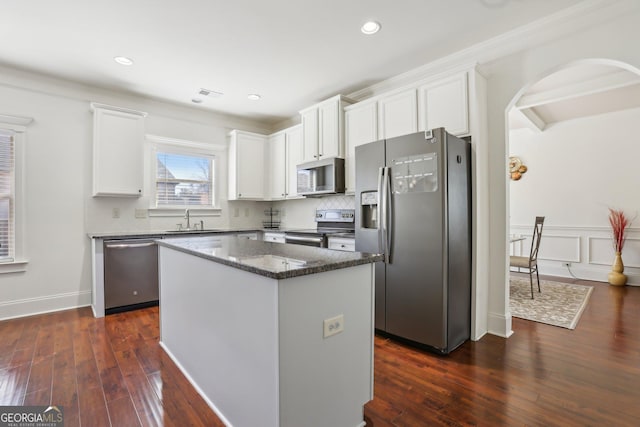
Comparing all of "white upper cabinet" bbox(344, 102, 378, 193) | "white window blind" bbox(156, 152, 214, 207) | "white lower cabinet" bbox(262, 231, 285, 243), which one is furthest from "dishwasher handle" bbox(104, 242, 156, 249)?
"white upper cabinet" bbox(344, 102, 378, 193)

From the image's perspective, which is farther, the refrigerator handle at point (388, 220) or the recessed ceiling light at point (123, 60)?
the recessed ceiling light at point (123, 60)

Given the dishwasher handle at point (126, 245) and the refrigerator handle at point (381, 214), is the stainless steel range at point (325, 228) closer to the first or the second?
the refrigerator handle at point (381, 214)

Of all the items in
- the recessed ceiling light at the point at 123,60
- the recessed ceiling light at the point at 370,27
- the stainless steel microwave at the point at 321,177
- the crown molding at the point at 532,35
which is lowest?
the stainless steel microwave at the point at 321,177

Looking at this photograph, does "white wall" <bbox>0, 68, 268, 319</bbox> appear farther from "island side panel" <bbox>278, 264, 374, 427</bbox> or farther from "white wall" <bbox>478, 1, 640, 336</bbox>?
"white wall" <bbox>478, 1, 640, 336</bbox>

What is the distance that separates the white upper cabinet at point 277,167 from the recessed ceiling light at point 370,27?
2.36 meters

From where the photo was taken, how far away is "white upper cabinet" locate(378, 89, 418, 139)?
10.2ft

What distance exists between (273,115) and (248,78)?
1399 mm

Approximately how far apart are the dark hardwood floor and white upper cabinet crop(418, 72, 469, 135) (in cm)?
195

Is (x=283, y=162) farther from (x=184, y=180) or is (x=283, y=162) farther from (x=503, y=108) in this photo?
(x=503, y=108)

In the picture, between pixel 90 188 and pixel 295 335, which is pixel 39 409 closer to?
pixel 295 335

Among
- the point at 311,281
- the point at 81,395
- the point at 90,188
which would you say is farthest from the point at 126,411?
the point at 90,188

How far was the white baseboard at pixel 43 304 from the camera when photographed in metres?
3.40

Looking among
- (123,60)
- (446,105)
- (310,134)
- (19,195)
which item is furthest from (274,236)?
(19,195)

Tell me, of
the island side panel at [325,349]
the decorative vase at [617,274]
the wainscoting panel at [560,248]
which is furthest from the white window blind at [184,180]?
the decorative vase at [617,274]
